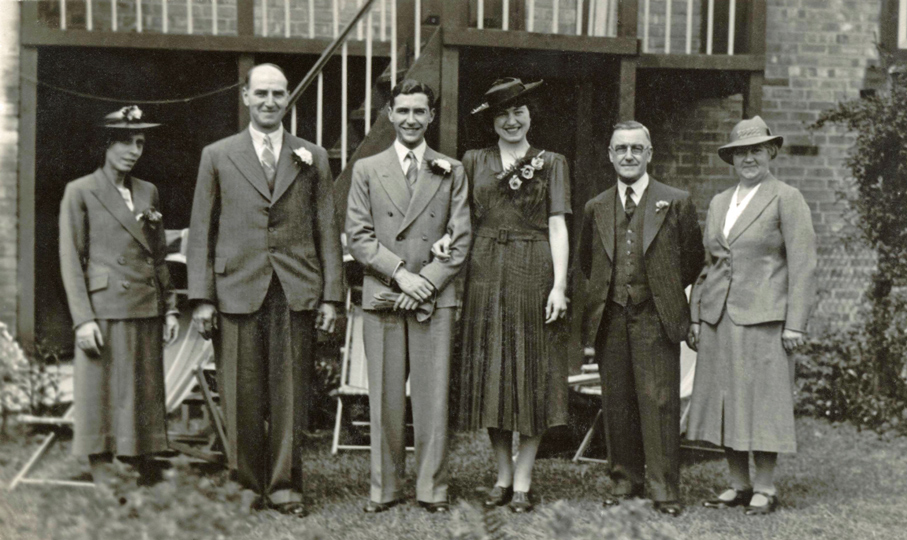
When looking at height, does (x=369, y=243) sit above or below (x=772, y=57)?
below

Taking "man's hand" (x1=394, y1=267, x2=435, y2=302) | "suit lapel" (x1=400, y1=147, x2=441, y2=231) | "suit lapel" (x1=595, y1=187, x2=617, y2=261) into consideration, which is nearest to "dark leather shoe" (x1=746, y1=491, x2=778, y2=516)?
"suit lapel" (x1=595, y1=187, x2=617, y2=261)

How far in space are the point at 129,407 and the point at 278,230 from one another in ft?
3.54

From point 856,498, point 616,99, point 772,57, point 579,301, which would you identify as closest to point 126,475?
point 579,301

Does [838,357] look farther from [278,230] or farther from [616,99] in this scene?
[278,230]

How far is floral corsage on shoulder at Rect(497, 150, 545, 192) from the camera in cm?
439

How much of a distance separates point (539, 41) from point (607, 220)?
2272mm

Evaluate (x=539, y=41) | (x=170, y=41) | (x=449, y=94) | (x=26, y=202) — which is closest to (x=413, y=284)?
(x=449, y=94)

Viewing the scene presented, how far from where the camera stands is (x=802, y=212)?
4410mm

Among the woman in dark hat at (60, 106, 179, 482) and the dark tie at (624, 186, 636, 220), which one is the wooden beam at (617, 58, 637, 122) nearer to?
the dark tie at (624, 186, 636, 220)

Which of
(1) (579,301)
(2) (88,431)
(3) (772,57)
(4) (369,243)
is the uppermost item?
(3) (772,57)

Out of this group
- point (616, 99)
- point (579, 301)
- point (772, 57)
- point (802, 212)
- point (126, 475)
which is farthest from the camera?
point (772, 57)

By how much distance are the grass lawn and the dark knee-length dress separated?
0.51 meters

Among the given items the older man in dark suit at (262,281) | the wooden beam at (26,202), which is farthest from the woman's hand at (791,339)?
the wooden beam at (26,202)

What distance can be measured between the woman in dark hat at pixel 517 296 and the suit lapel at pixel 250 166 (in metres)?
1.03
